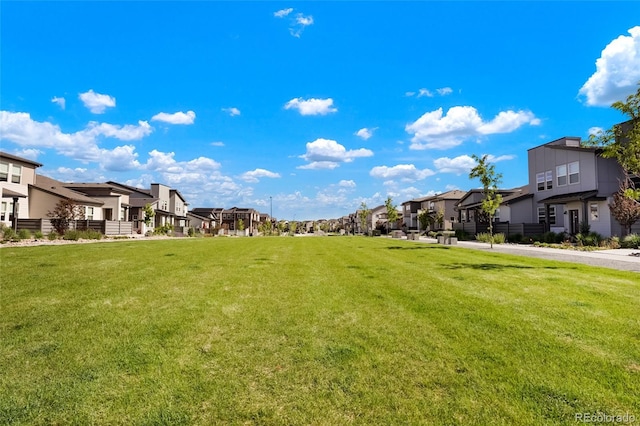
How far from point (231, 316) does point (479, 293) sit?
5.38 meters

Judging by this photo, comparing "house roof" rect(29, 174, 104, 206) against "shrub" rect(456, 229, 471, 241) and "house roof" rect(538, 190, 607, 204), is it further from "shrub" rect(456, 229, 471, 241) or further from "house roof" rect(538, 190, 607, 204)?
"house roof" rect(538, 190, 607, 204)

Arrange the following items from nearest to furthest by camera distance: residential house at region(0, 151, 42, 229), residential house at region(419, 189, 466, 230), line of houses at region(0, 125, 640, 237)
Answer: line of houses at region(0, 125, 640, 237)
residential house at region(0, 151, 42, 229)
residential house at region(419, 189, 466, 230)

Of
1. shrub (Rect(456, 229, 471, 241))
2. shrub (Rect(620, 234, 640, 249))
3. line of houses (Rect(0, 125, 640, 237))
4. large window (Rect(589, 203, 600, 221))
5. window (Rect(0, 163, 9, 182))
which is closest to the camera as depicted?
shrub (Rect(620, 234, 640, 249))

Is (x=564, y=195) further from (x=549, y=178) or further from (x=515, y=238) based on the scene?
(x=515, y=238)

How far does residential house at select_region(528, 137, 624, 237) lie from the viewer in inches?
1111

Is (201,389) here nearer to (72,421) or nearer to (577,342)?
(72,421)

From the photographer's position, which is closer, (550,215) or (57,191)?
(550,215)

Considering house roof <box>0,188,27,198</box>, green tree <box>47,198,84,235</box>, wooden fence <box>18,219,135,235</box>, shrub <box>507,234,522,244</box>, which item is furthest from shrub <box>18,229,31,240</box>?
shrub <box>507,234,522,244</box>

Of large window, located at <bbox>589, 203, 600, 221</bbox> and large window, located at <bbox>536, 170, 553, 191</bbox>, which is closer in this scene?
large window, located at <bbox>589, 203, 600, 221</bbox>

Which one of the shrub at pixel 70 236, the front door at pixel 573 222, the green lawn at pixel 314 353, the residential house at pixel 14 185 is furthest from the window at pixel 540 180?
the residential house at pixel 14 185

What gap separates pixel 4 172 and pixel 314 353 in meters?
39.4

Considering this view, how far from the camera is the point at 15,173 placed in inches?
1330

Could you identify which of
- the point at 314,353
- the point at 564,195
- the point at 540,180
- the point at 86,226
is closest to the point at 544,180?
the point at 540,180

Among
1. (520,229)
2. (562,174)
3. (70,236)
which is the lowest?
(70,236)
